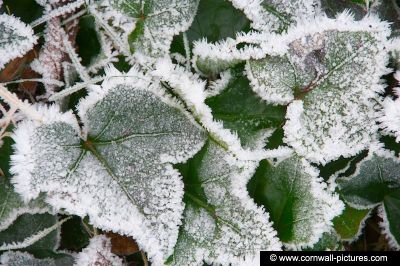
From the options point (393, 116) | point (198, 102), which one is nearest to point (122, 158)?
point (198, 102)

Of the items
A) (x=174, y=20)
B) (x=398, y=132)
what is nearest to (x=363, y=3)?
(x=398, y=132)

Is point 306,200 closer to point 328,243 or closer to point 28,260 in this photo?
point 328,243

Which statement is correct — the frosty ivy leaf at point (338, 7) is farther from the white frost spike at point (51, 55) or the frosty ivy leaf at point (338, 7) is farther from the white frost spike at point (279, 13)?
the white frost spike at point (51, 55)

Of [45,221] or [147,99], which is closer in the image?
[147,99]

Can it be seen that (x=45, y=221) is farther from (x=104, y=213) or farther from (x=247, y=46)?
(x=247, y=46)

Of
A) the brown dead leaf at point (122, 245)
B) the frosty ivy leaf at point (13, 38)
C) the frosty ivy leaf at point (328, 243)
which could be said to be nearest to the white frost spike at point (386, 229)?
the frosty ivy leaf at point (328, 243)

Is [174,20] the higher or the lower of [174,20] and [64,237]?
the higher
